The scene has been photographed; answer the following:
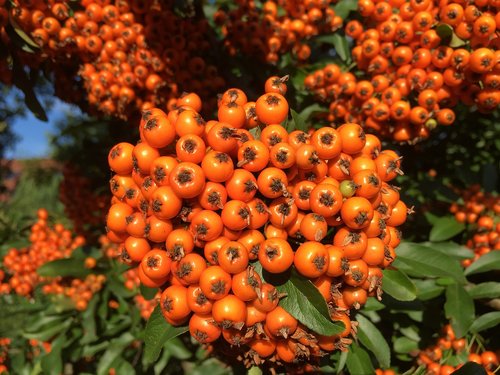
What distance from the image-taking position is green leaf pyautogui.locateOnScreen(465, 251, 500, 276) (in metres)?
2.73

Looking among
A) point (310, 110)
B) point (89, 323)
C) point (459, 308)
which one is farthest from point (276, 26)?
point (89, 323)

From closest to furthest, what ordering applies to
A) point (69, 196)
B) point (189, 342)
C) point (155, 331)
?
point (155, 331) → point (189, 342) → point (69, 196)

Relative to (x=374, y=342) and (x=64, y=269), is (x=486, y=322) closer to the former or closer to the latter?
(x=374, y=342)

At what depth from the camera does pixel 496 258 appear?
9.02 ft

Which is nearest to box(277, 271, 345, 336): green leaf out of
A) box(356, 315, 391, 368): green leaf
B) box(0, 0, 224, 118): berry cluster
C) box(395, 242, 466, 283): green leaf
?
box(356, 315, 391, 368): green leaf

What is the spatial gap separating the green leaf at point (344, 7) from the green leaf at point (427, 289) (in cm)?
243

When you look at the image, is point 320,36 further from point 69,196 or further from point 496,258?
point 69,196

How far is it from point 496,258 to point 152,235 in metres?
2.46

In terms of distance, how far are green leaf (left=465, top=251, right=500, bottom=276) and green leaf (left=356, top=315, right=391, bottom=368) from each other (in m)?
0.85

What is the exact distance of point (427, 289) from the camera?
2.84 m

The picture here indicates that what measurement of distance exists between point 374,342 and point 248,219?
148cm

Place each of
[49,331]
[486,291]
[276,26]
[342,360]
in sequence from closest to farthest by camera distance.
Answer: [342,360]
[486,291]
[276,26]
[49,331]

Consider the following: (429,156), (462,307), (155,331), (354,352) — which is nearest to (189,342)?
(354,352)

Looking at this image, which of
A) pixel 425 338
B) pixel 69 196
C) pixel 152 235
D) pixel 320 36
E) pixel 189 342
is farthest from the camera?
pixel 69 196
